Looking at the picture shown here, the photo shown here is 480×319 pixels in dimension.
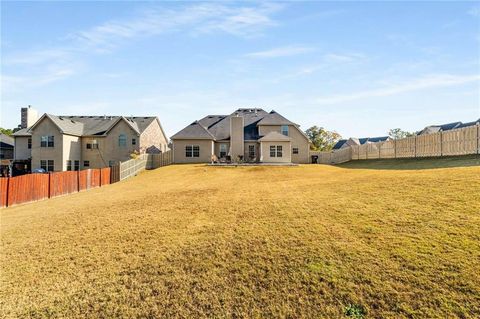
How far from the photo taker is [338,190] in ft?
40.8

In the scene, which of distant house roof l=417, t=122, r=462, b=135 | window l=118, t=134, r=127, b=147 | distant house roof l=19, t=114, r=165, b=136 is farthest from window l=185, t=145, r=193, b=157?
distant house roof l=417, t=122, r=462, b=135

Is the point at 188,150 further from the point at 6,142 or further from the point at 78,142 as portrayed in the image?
the point at 6,142

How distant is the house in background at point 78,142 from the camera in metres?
35.5

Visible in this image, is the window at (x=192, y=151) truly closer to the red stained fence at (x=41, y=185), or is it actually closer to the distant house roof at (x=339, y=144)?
the red stained fence at (x=41, y=185)

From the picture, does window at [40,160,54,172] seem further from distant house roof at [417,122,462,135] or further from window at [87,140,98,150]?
distant house roof at [417,122,462,135]

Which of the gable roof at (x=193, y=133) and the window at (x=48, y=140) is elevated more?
the gable roof at (x=193, y=133)

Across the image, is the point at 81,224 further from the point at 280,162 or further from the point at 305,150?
the point at 305,150

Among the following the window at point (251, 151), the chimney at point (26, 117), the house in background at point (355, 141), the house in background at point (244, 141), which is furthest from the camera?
the house in background at point (355, 141)

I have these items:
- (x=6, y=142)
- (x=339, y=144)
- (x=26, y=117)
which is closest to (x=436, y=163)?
(x=26, y=117)

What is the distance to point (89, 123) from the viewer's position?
41.2 metres

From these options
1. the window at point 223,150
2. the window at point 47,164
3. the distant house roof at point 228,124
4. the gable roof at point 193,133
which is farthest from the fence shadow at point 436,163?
the window at point 47,164

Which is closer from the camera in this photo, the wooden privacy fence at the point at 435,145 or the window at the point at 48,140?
the wooden privacy fence at the point at 435,145

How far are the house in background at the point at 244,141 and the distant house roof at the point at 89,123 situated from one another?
7.31 m

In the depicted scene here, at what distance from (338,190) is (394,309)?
8067 millimetres
